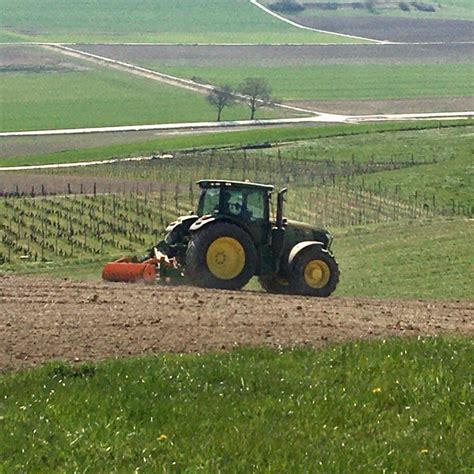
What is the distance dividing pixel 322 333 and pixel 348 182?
108 ft

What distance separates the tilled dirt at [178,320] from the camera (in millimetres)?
12875

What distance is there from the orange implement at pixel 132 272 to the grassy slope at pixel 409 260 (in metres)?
5.50

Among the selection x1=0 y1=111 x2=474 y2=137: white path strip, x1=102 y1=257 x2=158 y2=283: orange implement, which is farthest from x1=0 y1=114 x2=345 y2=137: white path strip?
x1=102 y1=257 x2=158 y2=283: orange implement

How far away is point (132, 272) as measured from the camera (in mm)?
20141

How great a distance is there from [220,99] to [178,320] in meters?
74.5

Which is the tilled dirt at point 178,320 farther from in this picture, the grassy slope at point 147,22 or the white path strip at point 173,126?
the grassy slope at point 147,22

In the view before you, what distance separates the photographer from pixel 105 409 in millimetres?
10016

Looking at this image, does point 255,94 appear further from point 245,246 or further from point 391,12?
point 245,246

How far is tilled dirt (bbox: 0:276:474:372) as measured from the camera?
1288cm

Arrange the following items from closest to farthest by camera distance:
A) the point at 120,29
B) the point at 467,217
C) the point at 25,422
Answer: the point at 25,422
the point at 467,217
the point at 120,29

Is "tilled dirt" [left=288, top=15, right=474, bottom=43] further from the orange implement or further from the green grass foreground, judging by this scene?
the green grass foreground

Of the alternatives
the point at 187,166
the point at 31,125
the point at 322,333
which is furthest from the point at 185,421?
the point at 31,125

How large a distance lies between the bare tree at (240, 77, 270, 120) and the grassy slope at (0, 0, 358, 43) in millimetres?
37199

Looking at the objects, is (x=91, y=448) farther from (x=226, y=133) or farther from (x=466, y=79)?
(x=466, y=79)
